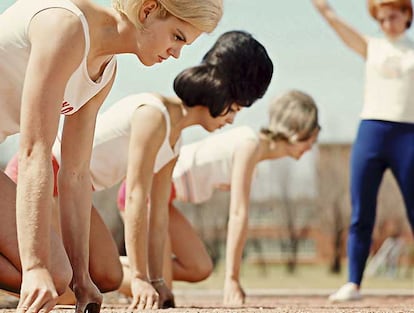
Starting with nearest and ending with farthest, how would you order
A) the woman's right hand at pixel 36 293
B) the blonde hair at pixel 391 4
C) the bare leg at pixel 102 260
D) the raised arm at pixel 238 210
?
the woman's right hand at pixel 36 293
the bare leg at pixel 102 260
the raised arm at pixel 238 210
the blonde hair at pixel 391 4

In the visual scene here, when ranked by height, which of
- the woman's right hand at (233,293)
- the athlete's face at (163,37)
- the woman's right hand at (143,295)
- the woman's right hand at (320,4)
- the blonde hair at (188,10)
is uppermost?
the woman's right hand at (320,4)

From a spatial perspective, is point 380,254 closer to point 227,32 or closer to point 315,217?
point 315,217

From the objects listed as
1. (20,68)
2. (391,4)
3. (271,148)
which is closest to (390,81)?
(391,4)

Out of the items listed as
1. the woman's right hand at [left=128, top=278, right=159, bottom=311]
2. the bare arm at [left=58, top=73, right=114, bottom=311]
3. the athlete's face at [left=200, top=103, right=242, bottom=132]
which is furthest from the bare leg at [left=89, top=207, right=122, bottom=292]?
the athlete's face at [left=200, top=103, right=242, bottom=132]

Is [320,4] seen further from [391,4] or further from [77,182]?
[77,182]

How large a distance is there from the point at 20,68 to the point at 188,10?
69cm

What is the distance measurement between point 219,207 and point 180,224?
130ft

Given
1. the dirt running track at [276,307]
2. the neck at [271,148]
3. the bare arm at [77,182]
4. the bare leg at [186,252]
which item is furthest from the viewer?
the neck at [271,148]

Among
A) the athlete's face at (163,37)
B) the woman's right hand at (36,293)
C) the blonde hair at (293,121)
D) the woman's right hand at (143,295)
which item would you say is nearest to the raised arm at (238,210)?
the blonde hair at (293,121)

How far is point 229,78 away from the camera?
18.4 ft

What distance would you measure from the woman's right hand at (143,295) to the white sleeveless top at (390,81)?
297 centimetres

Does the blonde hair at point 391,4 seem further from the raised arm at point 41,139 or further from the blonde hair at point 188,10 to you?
the raised arm at point 41,139

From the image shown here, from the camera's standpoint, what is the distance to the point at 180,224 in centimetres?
668

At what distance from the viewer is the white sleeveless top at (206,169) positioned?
6.87 m
